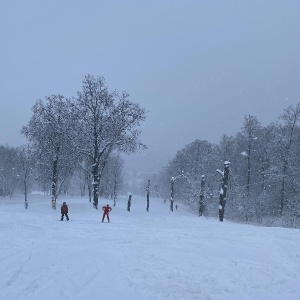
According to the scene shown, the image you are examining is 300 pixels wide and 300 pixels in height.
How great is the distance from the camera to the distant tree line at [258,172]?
3735 centimetres

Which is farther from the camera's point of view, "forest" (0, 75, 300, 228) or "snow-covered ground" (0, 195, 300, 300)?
"forest" (0, 75, 300, 228)

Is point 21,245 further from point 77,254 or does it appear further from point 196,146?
point 196,146

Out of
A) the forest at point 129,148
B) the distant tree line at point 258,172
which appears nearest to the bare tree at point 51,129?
the forest at point 129,148

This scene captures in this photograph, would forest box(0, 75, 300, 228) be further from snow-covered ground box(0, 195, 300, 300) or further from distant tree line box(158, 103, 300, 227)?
snow-covered ground box(0, 195, 300, 300)

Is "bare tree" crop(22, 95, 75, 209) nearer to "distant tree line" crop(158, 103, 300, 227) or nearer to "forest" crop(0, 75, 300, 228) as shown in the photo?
"forest" crop(0, 75, 300, 228)

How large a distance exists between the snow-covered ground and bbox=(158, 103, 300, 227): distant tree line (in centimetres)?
1854

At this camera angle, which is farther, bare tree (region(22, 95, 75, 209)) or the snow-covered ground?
bare tree (region(22, 95, 75, 209))

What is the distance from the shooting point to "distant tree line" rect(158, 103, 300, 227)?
1470 inches

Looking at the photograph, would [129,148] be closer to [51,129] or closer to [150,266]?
[51,129]

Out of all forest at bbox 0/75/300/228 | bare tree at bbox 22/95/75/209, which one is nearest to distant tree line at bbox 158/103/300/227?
forest at bbox 0/75/300/228

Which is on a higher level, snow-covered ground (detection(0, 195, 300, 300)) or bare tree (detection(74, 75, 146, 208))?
bare tree (detection(74, 75, 146, 208))

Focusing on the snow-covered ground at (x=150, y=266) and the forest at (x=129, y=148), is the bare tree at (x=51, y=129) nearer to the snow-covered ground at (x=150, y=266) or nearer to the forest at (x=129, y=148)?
the forest at (x=129, y=148)

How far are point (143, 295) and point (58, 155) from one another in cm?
3069

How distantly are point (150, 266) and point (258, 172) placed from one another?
143 ft
